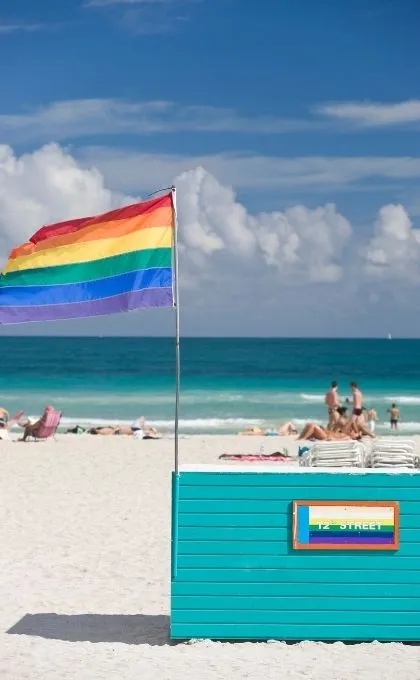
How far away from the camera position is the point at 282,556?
6891 mm

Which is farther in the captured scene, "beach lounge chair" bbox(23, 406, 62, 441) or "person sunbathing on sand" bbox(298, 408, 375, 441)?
"person sunbathing on sand" bbox(298, 408, 375, 441)

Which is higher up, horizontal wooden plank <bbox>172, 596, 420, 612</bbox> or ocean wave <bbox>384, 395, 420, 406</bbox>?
ocean wave <bbox>384, 395, 420, 406</bbox>

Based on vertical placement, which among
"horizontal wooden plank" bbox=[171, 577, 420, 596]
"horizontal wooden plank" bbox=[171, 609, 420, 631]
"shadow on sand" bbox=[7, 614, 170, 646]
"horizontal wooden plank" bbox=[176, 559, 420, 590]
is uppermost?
"horizontal wooden plank" bbox=[176, 559, 420, 590]

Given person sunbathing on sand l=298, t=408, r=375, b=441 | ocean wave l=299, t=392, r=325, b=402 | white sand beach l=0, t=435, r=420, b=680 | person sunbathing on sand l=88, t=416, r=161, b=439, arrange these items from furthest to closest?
ocean wave l=299, t=392, r=325, b=402
person sunbathing on sand l=88, t=416, r=161, b=439
person sunbathing on sand l=298, t=408, r=375, b=441
white sand beach l=0, t=435, r=420, b=680

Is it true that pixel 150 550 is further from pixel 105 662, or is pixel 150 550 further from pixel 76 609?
pixel 105 662

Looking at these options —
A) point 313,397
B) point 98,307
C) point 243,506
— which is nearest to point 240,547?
point 243,506

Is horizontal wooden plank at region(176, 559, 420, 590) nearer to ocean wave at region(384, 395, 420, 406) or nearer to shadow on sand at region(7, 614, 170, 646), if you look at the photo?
shadow on sand at region(7, 614, 170, 646)

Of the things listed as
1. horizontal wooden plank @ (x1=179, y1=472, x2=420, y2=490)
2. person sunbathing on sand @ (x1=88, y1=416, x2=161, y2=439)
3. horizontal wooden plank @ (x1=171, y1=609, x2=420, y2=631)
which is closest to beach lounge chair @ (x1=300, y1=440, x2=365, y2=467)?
horizontal wooden plank @ (x1=179, y1=472, x2=420, y2=490)

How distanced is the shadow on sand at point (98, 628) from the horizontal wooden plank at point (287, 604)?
14.6 inches

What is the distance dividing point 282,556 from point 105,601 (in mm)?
2085

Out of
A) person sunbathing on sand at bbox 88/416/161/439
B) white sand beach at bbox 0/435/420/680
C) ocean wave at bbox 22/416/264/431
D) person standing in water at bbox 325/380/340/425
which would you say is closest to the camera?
white sand beach at bbox 0/435/420/680

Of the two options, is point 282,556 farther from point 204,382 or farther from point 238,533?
point 204,382

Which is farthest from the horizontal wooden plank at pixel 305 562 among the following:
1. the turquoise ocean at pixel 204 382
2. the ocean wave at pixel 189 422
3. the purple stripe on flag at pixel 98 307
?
the ocean wave at pixel 189 422

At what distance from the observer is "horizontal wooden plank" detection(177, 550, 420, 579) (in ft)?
22.6
